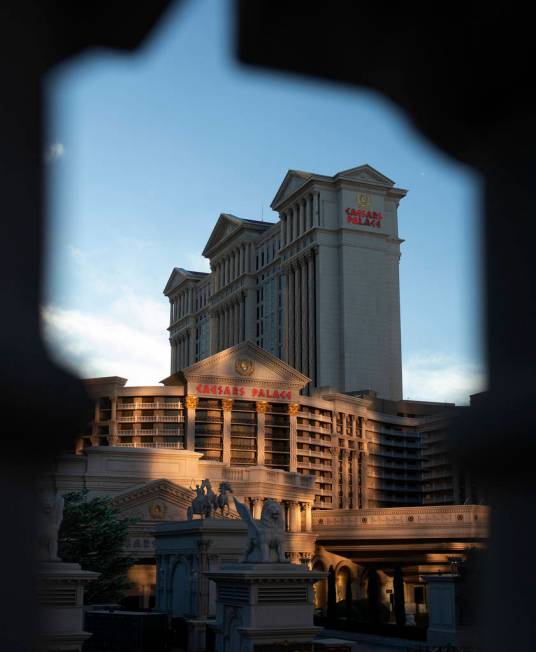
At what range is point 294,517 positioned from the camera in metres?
74.1

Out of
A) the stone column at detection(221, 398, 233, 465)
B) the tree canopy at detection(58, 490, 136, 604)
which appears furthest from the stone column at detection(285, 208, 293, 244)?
the tree canopy at detection(58, 490, 136, 604)

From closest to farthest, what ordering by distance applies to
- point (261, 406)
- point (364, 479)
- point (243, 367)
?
1. point (261, 406)
2. point (243, 367)
3. point (364, 479)

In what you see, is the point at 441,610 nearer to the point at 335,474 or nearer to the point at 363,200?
the point at 335,474

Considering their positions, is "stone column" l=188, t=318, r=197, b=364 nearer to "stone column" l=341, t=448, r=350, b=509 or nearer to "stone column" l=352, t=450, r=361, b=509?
"stone column" l=352, t=450, r=361, b=509

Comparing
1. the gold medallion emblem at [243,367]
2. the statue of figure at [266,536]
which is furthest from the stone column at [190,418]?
the statue of figure at [266,536]

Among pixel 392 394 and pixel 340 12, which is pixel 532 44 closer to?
pixel 340 12

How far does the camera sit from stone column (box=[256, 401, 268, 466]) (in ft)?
280

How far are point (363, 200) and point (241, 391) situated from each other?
152ft

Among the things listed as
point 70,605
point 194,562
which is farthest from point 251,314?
point 70,605

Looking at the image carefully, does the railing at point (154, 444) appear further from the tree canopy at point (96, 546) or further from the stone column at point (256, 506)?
the tree canopy at point (96, 546)

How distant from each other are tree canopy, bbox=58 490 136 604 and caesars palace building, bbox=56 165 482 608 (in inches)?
528

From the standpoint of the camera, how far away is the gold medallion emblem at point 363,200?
12194cm

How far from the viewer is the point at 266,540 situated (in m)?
24.6

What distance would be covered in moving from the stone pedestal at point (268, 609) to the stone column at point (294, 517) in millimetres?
50138
